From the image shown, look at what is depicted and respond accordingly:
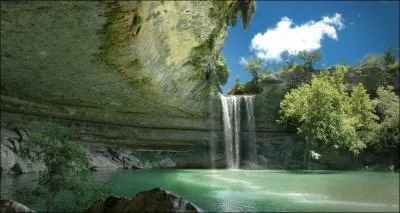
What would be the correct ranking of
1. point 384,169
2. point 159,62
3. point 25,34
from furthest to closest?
point 384,169
point 159,62
point 25,34

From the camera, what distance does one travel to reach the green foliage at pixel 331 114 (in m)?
32.9

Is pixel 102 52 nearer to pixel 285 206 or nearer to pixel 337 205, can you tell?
pixel 285 206

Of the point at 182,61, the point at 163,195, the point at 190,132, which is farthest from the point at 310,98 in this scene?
the point at 163,195

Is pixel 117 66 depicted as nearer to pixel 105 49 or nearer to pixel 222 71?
pixel 105 49

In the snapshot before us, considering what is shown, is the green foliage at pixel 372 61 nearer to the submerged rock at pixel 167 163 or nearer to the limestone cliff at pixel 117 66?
the limestone cliff at pixel 117 66

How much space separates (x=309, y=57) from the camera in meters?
44.7

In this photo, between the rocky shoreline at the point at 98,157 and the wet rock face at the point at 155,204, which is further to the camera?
the rocky shoreline at the point at 98,157

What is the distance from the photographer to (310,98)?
34375 millimetres

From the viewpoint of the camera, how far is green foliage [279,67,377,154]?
108ft

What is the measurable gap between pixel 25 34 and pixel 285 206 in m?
10.4

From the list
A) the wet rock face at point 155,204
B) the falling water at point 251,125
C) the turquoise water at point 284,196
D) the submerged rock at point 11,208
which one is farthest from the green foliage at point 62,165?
the falling water at point 251,125

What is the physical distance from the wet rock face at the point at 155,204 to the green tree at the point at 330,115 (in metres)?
28.6

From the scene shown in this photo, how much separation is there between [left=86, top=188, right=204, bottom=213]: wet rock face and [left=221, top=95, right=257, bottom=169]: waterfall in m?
30.5

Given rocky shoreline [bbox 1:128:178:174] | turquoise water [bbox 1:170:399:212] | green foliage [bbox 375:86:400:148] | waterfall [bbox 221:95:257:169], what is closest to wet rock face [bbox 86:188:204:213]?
turquoise water [bbox 1:170:399:212]
